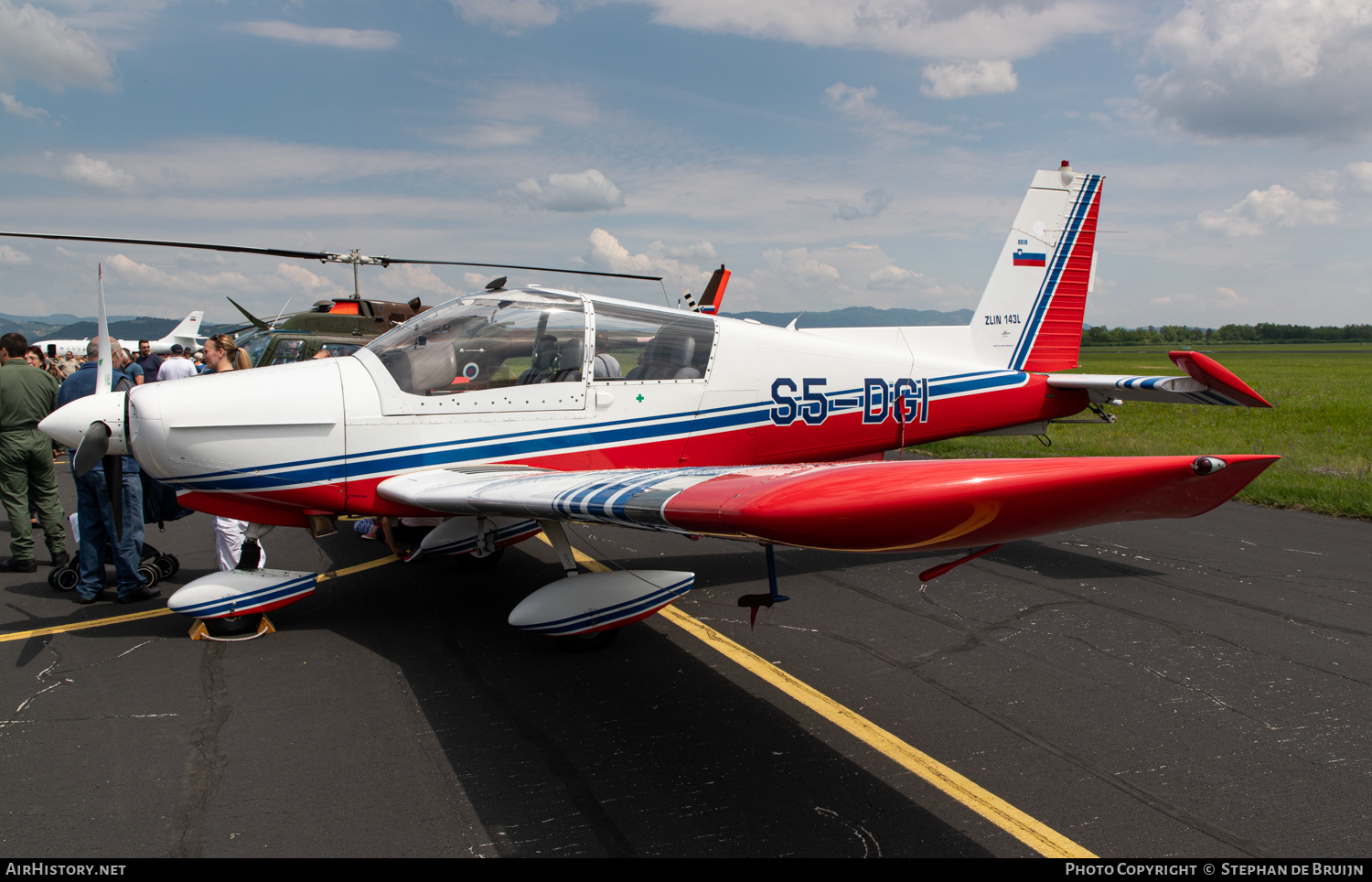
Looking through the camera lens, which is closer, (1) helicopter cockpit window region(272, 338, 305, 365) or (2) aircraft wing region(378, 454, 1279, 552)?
(2) aircraft wing region(378, 454, 1279, 552)

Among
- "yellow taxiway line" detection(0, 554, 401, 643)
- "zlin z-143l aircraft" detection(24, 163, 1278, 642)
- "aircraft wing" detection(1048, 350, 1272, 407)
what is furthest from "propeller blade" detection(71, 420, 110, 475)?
"aircraft wing" detection(1048, 350, 1272, 407)

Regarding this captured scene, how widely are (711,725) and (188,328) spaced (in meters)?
51.6

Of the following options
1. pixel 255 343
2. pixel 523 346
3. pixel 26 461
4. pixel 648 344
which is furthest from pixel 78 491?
pixel 255 343

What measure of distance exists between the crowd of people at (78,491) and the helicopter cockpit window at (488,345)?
1.76 meters

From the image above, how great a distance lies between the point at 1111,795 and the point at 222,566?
569 cm

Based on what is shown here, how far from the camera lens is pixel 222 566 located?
5.48 meters

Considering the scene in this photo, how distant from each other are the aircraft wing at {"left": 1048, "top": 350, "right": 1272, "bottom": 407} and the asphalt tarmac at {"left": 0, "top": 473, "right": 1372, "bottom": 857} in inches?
55.4

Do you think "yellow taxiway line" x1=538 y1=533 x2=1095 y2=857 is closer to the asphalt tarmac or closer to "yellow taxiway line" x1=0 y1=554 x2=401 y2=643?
the asphalt tarmac

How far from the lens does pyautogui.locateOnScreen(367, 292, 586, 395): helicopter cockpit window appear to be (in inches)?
187

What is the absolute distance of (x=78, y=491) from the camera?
5199 mm

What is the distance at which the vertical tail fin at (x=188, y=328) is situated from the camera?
42263 millimetres

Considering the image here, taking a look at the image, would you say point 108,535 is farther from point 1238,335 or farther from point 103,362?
point 1238,335
